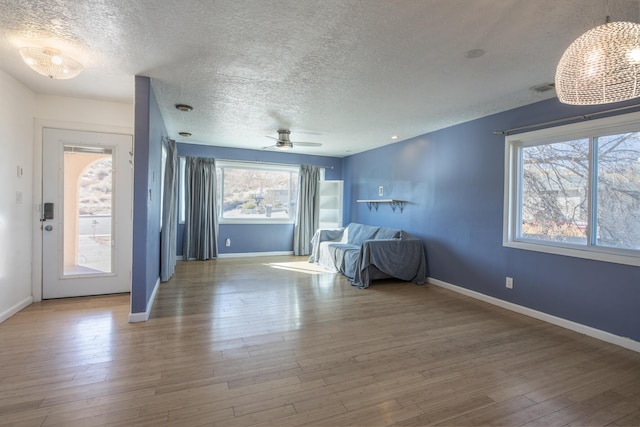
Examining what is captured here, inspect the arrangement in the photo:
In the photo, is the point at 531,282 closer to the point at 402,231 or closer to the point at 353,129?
the point at 402,231

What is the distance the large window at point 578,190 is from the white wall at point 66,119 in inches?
186

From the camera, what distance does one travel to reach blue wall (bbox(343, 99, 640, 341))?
2967mm

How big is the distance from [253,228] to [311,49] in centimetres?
511

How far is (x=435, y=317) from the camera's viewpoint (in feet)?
11.3

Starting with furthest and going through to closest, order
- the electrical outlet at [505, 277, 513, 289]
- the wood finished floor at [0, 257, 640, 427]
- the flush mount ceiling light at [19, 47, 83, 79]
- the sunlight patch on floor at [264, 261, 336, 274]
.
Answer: the sunlight patch on floor at [264, 261, 336, 274] < the electrical outlet at [505, 277, 513, 289] < the flush mount ceiling light at [19, 47, 83, 79] < the wood finished floor at [0, 257, 640, 427]

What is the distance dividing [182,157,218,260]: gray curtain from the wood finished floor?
106 inches

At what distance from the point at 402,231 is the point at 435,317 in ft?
6.80

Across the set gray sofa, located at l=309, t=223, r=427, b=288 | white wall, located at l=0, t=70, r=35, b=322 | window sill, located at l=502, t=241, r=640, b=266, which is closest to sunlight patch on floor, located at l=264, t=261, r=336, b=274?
gray sofa, located at l=309, t=223, r=427, b=288

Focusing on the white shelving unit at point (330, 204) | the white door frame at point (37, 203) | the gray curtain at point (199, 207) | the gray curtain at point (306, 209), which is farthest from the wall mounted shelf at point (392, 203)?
the white door frame at point (37, 203)

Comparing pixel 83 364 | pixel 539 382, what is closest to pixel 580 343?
pixel 539 382

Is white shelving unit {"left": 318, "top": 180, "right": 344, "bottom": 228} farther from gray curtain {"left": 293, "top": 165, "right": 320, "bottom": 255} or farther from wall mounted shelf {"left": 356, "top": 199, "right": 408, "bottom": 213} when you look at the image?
wall mounted shelf {"left": 356, "top": 199, "right": 408, "bottom": 213}

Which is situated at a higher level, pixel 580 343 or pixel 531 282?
pixel 531 282

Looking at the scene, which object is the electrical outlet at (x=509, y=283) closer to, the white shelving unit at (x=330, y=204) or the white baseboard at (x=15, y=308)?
the white shelving unit at (x=330, y=204)

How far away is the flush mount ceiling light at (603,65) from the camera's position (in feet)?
4.63
